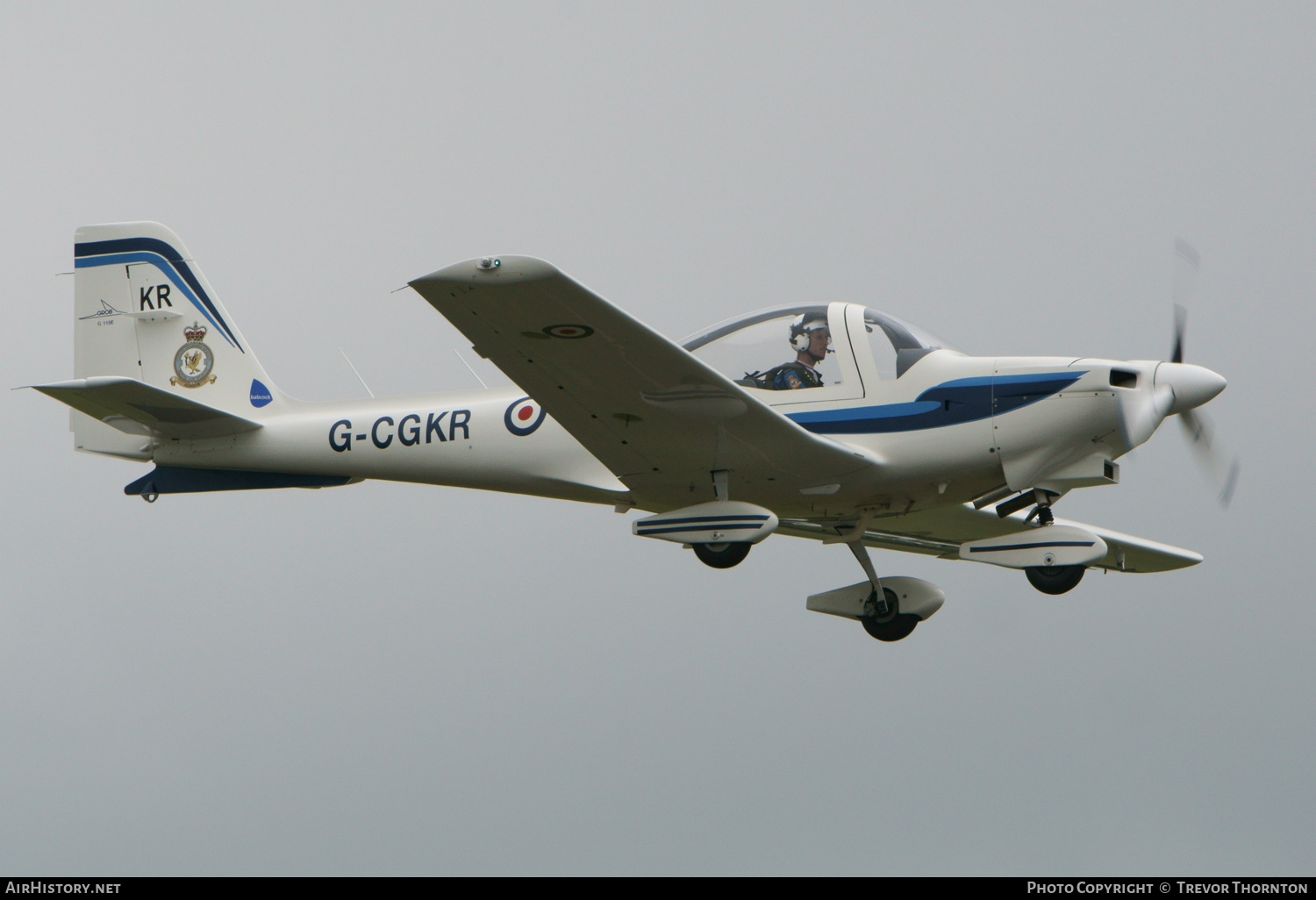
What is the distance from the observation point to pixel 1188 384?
923 centimetres

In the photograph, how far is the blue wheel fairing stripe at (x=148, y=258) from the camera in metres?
12.2

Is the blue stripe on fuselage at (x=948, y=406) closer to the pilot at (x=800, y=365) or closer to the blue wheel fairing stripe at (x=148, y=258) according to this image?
the pilot at (x=800, y=365)

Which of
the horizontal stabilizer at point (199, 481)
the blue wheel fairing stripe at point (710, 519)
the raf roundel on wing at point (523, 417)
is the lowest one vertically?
the blue wheel fairing stripe at point (710, 519)

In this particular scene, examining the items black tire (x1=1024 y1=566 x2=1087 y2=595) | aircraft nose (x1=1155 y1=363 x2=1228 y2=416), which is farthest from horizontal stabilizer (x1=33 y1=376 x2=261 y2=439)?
A: aircraft nose (x1=1155 y1=363 x2=1228 y2=416)

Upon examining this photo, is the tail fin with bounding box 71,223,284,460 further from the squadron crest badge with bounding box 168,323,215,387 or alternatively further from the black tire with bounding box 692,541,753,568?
the black tire with bounding box 692,541,753,568

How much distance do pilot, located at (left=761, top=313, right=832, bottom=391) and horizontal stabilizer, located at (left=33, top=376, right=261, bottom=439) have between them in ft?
14.3

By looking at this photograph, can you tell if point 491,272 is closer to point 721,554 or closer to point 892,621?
point 721,554

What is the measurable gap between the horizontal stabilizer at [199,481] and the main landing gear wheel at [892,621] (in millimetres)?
4949

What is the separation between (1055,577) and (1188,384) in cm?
159

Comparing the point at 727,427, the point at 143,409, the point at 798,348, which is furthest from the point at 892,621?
the point at 143,409

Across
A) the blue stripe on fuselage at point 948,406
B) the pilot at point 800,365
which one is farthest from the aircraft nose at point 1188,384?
the pilot at point 800,365
